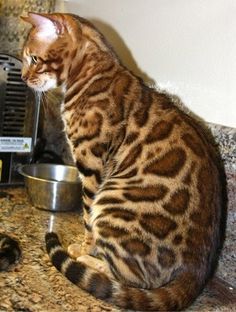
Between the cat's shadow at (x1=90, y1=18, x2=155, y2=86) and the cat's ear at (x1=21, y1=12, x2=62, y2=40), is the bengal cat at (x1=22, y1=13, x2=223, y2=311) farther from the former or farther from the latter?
the cat's shadow at (x1=90, y1=18, x2=155, y2=86)

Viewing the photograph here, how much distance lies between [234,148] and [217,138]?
0.07m

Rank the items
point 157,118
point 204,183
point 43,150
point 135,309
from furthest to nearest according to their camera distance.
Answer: point 43,150
point 157,118
point 204,183
point 135,309

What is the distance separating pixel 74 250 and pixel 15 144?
2.05ft

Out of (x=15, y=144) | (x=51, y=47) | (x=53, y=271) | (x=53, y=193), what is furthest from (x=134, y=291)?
(x=15, y=144)

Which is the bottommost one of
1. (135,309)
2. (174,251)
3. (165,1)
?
(135,309)

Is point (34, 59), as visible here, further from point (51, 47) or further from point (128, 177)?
point (128, 177)

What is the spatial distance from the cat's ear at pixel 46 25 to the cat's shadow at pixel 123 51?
0.92ft

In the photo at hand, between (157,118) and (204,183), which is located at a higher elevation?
(157,118)

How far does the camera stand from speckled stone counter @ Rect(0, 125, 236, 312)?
1.07 m

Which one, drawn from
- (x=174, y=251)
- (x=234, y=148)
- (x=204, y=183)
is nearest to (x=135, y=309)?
(x=174, y=251)

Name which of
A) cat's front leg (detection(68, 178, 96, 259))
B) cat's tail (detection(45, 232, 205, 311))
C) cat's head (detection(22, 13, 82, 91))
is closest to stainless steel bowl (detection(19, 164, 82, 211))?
cat's front leg (detection(68, 178, 96, 259))

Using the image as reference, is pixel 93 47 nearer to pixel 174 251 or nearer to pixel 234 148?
pixel 234 148

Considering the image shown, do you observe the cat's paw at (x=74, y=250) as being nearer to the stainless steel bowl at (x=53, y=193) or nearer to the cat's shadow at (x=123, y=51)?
the stainless steel bowl at (x=53, y=193)

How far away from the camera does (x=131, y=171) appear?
1.27 m
